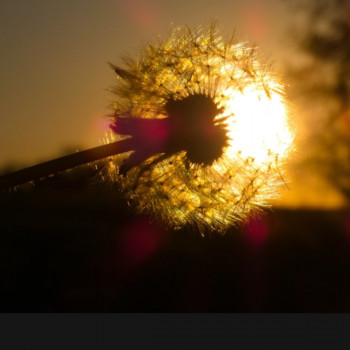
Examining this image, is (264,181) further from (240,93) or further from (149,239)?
(149,239)

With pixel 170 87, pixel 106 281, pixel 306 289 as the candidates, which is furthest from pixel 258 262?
pixel 170 87

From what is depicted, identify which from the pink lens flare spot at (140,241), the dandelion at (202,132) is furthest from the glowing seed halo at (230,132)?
the pink lens flare spot at (140,241)

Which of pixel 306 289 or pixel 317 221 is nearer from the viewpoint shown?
pixel 306 289

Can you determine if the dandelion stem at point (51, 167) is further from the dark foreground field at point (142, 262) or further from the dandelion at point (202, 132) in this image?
the dark foreground field at point (142, 262)

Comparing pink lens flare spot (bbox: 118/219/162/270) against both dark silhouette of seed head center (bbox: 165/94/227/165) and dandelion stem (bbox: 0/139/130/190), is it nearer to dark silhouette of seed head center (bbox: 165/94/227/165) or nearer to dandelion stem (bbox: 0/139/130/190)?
dark silhouette of seed head center (bbox: 165/94/227/165)

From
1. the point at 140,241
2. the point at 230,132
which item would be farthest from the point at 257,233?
the point at 230,132

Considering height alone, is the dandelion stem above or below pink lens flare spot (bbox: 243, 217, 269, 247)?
above

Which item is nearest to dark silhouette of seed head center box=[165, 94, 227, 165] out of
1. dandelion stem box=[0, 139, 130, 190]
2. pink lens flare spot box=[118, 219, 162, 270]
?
dandelion stem box=[0, 139, 130, 190]
